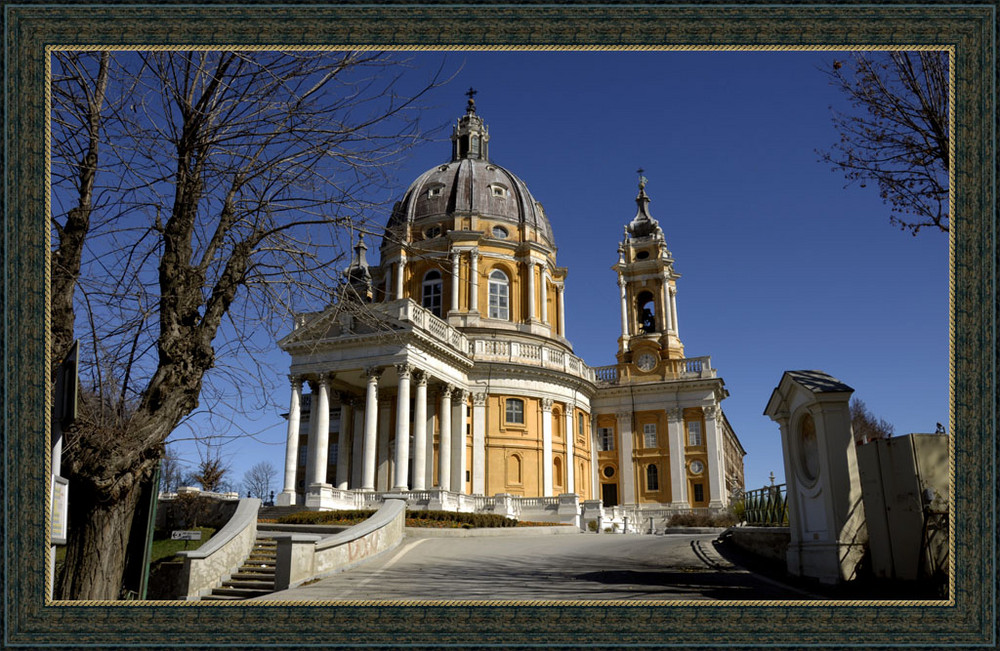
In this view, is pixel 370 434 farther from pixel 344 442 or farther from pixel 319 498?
pixel 344 442

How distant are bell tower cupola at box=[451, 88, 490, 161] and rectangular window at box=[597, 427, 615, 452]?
71.8 ft

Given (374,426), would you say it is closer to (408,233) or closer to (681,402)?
(408,233)

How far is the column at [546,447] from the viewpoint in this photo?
4253cm

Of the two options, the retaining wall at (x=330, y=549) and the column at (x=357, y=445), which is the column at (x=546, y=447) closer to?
the column at (x=357, y=445)

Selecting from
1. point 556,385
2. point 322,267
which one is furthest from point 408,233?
point 322,267

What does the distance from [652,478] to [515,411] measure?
1188cm

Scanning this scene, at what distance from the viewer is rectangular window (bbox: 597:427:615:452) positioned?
51.0 metres

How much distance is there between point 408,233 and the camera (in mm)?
50125

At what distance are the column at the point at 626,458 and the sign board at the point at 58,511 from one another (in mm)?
45431

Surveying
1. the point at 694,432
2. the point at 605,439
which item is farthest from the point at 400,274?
A: the point at 694,432

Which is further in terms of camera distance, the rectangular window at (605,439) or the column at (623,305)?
the column at (623,305)

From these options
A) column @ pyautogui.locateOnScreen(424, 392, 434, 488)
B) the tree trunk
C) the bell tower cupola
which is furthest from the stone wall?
the bell tower cupola

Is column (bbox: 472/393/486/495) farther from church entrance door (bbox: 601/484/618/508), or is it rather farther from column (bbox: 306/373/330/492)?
church entrance door (bbox: 601/484/618/508)

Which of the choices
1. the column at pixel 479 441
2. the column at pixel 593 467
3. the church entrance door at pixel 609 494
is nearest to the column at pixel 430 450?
the column at pixel 479 441
